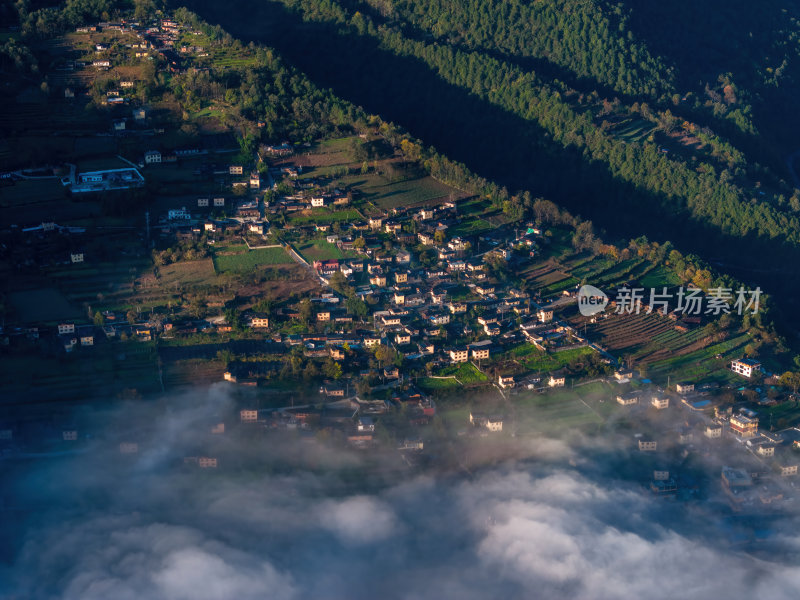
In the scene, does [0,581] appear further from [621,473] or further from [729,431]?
[729,431]

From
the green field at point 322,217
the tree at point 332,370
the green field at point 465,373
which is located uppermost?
the green field at point 322,217

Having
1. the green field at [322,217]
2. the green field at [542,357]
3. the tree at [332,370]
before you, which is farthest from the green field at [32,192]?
the green field at [542,357]

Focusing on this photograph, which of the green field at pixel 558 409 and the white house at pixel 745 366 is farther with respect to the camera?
the white house at pixel 745 366

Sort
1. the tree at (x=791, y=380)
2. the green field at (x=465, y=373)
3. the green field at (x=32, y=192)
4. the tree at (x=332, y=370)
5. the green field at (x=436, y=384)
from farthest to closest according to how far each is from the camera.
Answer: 1. the green field at (x=32, y=192)
2. the tree at (x=791, y=380)
3. the green field at (x=465, y=373)
4. the green field at (x=436, y=384)
5. the tree at (x=332, y=370)

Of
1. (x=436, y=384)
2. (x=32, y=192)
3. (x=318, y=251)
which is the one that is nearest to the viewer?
(x=436, y=384)

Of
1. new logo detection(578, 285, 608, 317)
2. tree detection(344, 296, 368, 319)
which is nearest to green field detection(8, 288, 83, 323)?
tree detection(344, 296, 368, 319)

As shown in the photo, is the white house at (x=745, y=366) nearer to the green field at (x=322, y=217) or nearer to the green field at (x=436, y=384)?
the green field at (x=436, y=384)

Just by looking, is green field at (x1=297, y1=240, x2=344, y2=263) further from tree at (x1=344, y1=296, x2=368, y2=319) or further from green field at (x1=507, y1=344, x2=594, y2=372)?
green field at (x1=507, y1=344, x2=594, y2=372)

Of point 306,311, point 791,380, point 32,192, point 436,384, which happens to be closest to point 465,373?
point 436,384

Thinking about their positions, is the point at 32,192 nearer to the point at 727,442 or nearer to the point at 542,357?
the point at 542,357
